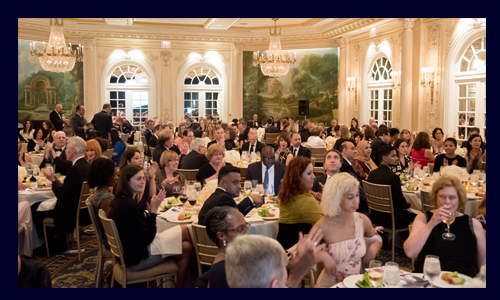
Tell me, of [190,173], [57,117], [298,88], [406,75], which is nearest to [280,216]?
[190,173]

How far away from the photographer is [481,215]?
3902 millimetres

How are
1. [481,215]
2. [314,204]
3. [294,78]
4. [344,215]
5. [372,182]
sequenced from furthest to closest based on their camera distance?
[294,78] < [372,182] < [314,204] < [481,215] < [344,215]

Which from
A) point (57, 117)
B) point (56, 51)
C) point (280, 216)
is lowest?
point (280, 216)

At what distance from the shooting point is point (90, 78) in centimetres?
1773

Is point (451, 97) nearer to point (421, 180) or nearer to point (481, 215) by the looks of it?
point (421, 180)

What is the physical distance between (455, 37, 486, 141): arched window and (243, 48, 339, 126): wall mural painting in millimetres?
6559

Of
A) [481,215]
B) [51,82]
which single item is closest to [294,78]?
A: [51,82]

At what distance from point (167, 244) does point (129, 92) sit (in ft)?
51.7

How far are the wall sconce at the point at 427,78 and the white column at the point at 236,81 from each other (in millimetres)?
8154

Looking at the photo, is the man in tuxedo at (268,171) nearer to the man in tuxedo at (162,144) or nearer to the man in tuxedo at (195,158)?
the man in tuxedo at (195,158)

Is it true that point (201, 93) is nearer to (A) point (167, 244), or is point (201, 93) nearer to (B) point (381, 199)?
(B) point (381, 199)

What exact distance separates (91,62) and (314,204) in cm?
1553

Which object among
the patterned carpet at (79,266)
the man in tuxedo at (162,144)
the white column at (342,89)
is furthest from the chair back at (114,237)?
the white column at (342,89)

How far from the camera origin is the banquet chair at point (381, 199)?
18.9ft
